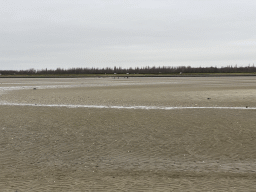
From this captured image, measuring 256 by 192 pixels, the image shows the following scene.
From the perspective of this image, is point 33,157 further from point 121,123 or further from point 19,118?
point 19,118

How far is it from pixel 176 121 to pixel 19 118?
704cm

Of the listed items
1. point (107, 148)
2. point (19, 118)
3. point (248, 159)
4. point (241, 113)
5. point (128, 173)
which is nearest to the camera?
point (128, 173)

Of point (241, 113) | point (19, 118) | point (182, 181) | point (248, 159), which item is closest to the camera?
point (182, 181)

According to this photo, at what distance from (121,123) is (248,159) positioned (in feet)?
20.1

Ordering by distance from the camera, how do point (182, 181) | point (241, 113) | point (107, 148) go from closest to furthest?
point (182, 181)
point (107, 148)
point (241, 113)

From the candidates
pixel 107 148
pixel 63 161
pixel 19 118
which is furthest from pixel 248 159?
pixel 19 118

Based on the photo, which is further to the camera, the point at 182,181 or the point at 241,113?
the point at 241,113

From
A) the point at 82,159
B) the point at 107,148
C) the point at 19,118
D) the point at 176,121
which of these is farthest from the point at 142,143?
the point at 19,118

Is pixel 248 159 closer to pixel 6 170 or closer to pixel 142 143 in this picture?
pixel 142 143

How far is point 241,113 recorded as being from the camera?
15.4m

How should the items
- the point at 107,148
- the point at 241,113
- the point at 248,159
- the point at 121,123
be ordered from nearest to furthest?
the point at 248,159, the point at 107,148, the point at 121,123, the point at 241,113

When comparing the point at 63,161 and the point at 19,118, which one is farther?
the point at 19,118

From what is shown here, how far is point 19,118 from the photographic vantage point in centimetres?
1433

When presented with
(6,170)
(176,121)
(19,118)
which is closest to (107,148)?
(6,170)
